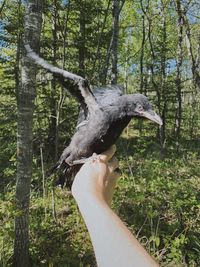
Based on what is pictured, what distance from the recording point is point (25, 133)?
4.34 m

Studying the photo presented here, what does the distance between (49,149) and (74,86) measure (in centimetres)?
743

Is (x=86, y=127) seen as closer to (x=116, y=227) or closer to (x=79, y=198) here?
(x=79, y=198)

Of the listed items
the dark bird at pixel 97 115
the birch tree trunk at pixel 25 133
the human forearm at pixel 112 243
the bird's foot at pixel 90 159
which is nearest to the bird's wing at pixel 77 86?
the dark bird at pixel 97 115

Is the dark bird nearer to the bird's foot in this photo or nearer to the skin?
the bird's foot

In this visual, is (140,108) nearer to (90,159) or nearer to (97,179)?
(90,159)

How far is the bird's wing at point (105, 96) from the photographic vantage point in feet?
6.46

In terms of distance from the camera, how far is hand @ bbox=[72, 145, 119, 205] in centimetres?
132

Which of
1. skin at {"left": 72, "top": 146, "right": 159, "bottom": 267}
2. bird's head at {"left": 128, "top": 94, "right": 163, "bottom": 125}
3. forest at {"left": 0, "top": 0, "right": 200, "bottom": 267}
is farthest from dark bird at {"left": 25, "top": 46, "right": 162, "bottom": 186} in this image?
skin at {"left": 72, "top": 146, "right": 159, "bottom": 267}

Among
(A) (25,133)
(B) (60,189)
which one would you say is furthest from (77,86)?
Answer: (B) (60,189)

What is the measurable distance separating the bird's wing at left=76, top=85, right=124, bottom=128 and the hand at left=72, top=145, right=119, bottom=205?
0.80 ft

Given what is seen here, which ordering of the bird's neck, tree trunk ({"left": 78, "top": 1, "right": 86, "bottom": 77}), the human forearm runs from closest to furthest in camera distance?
the human forearm
the bird's neck
tree trunk ({"left": 78, "top": 1, "right": 86, "bottom": 77})

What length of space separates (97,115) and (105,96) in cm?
19

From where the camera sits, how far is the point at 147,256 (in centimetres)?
101

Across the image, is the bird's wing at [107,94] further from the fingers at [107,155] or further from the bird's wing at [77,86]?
the fingers at [107,155]
